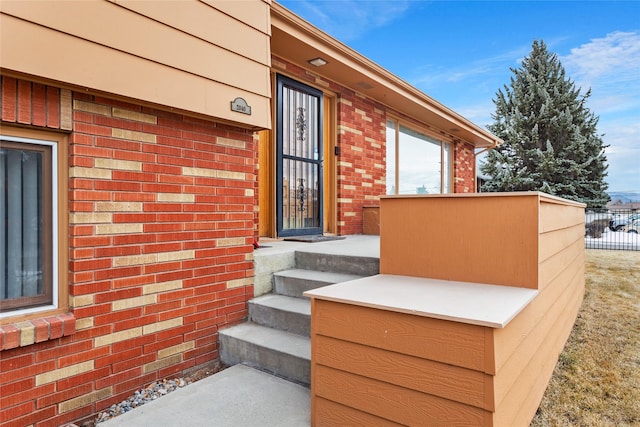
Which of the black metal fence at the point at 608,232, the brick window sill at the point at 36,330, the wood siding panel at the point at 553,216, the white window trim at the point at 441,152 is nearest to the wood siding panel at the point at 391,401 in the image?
the wood siding panel at the point at 553,216

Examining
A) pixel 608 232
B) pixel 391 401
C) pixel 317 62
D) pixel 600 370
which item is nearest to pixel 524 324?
pixel 391 401

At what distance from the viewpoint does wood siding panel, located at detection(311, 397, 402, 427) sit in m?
1.69

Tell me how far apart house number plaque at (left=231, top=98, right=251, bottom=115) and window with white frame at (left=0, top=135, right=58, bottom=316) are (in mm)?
1111

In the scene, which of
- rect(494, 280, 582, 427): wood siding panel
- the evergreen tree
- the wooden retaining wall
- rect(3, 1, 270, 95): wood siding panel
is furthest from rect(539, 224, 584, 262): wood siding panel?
the evergreen tree

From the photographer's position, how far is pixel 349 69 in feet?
14.5

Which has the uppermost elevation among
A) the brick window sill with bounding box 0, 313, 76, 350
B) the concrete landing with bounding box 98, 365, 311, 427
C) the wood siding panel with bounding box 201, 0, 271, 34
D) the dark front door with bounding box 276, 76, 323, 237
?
the wood siding panel with bounding box 201, 0, 271, 34

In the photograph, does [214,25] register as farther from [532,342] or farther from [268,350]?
[532,342]

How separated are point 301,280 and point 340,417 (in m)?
1.23

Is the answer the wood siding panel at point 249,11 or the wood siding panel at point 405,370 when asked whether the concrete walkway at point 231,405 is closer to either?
the wood siding panel at point 405,370

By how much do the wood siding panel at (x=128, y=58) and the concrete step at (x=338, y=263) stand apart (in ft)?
3.90

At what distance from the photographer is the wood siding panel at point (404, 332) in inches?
56.6

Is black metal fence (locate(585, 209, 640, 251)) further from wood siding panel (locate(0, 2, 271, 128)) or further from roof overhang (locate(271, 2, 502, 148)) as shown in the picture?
wood siding panel (locate(0, 2, 271, 128))

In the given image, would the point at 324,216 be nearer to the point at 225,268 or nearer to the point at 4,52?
the point at 225,268

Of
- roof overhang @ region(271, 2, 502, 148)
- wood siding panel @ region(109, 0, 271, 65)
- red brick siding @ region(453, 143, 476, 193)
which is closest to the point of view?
wood siding panel @ region(109, 0, 271, 65)
